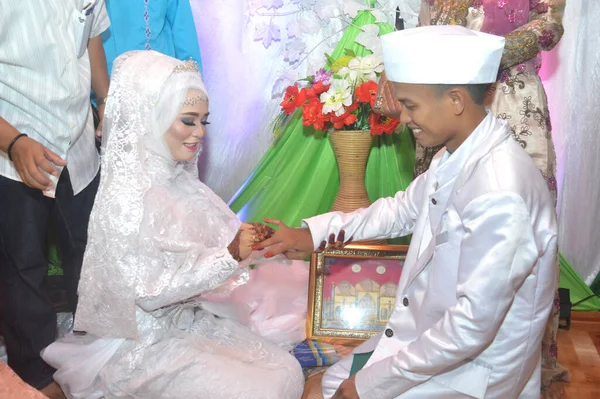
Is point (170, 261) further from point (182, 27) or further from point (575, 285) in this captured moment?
point (575, 285)

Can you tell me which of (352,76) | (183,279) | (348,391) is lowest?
(348,391)

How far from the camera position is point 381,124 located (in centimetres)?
376

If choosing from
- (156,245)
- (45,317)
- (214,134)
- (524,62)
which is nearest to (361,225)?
(156,245)

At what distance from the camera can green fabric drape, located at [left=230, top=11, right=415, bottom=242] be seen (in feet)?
13.9

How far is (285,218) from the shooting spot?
4.39m

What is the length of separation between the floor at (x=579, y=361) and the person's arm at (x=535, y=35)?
1.50 metres

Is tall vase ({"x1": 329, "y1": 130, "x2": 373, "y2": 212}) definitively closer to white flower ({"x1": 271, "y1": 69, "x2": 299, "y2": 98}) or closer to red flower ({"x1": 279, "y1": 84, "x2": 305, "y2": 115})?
red flower ({"x1": 279, "y1": 84, "x2": 305, "y2": 115})

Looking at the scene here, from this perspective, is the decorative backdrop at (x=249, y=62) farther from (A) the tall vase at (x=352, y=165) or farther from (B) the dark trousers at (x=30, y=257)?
(B) the dark trousers at (x=30, y=257)

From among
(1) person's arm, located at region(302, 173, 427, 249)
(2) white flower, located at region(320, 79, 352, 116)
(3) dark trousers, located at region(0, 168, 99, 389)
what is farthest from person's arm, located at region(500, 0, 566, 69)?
(3) dark trousers, located at region(0, 168, 99, 389)

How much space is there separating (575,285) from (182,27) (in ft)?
8.92

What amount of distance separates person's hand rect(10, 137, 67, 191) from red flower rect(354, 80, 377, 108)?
5.25 feet

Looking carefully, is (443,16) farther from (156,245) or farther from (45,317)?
(45,317)

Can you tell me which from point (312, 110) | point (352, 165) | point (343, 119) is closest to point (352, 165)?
point (352, 165)

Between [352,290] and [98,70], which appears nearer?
[98,70]
